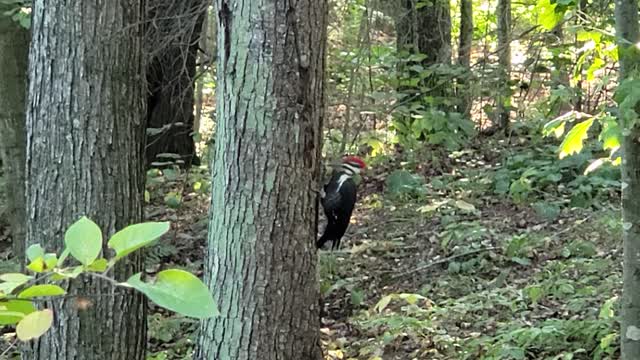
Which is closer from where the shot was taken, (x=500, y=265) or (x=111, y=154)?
(x=111, y=154)

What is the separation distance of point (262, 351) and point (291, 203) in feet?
2.17

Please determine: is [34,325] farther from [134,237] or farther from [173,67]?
[173,67]

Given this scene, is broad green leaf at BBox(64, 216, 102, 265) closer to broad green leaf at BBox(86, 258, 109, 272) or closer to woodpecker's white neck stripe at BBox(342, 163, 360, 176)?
broad green leaf at BBox(86, 258, 109, 272)

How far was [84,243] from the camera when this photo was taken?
105 cm

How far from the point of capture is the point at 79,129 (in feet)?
12.1

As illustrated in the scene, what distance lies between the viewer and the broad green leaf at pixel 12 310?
3.74ft

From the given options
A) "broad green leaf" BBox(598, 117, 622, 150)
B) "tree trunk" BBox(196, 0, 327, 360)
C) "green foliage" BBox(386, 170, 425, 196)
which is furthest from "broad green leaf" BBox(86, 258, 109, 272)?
"green foliage" BBox(386, 170, 425, 196)

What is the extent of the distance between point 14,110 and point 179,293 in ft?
17.6

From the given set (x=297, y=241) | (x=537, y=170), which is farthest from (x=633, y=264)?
(x=537, y=170)

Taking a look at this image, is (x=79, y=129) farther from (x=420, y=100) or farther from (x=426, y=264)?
(x=420, y=100)

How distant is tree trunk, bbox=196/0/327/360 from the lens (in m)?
3.29

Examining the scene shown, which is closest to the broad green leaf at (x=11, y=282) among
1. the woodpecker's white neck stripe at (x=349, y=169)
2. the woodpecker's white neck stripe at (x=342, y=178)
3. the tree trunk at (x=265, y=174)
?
the tree trunk at (x=265, y=174)

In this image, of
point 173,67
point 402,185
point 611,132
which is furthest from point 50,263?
point 402,185

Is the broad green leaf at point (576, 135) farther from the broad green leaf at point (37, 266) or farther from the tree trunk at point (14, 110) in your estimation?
the tree trunk at point (14, 110)
